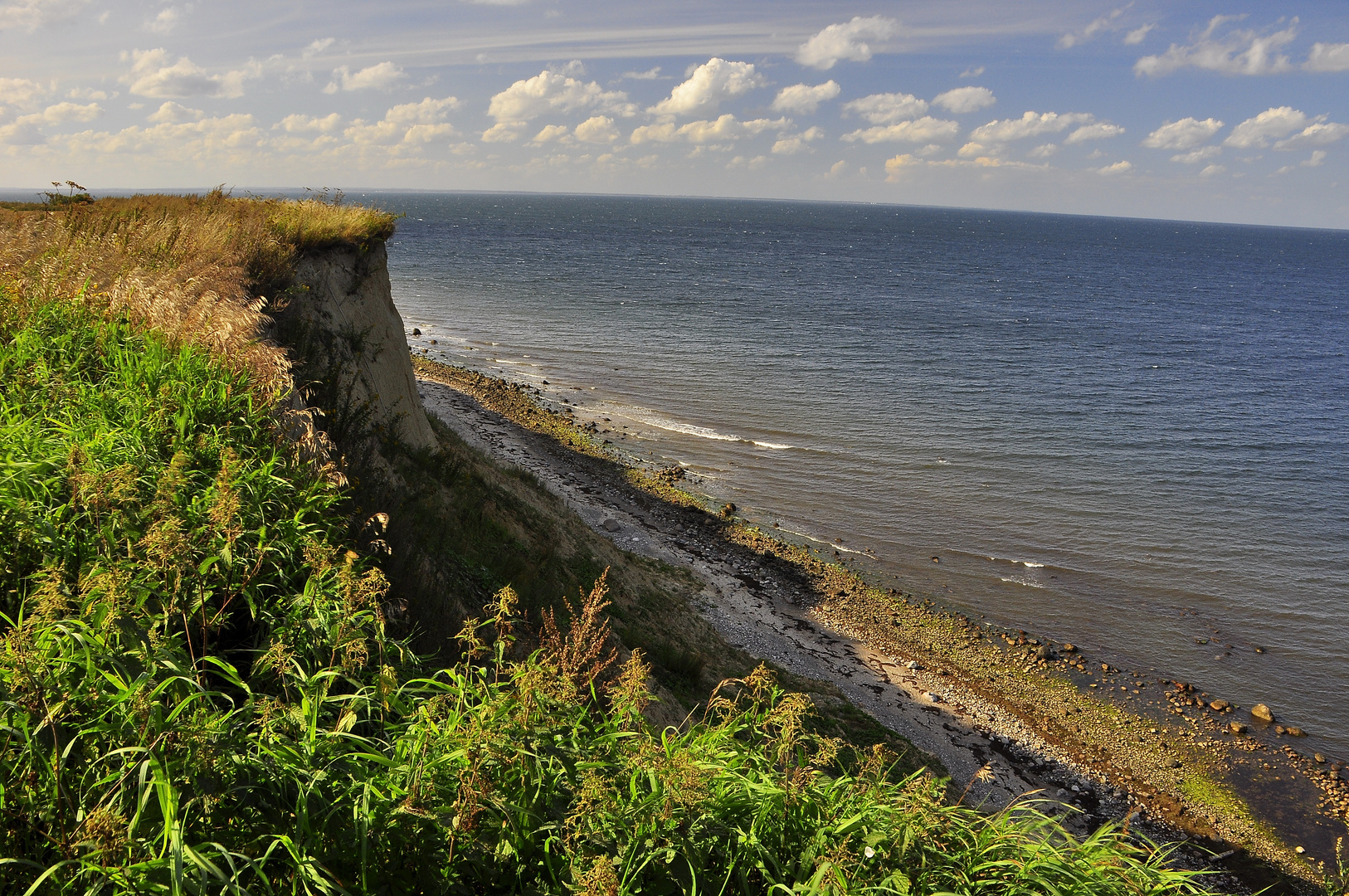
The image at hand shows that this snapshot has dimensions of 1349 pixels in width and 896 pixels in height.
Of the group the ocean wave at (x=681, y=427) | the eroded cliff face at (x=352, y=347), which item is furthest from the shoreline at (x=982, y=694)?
the eroded cliff face at (x=352, y=347)

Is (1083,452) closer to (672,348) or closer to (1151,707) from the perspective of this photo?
(1151,707)

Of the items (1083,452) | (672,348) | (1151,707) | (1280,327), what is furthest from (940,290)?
(1151,707)

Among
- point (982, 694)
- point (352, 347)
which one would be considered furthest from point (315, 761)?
point (982, 694)

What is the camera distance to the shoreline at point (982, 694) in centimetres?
1487

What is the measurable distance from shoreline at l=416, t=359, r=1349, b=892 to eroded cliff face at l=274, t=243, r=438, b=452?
9.91 metres

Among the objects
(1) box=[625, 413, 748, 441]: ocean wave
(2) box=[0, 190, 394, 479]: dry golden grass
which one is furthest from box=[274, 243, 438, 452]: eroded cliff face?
(1) box=[625, 413, 748, 441]: ocean wave

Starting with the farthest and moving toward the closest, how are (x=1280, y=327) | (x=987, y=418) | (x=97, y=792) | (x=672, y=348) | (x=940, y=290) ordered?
1. (x=940, y=290)
2. (x=1280, y=327)
3. (x=672, y=348)
4. (x=987, y=418)
5. (x=97, y=792)

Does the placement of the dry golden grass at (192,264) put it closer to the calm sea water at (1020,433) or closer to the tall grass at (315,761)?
the tall grass at (315,761)

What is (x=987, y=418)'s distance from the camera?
38.9 metres

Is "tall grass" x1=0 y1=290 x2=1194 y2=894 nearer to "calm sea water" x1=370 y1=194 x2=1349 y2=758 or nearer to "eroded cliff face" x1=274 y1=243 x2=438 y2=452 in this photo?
"eroded cliff face" x1=274 y1=243 x2=438 y2=452

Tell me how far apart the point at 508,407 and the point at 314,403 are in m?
27.3

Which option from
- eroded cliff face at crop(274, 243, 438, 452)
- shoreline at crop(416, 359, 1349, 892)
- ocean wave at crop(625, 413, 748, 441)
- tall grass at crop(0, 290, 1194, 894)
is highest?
eroded cliff face at crop(274, 243, 438, 452)

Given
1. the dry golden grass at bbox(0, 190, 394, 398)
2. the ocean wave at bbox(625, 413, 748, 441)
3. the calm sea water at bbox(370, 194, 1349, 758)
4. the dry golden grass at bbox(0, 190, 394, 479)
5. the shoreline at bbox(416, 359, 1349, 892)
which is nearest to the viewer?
the dry golden grass at bbox(0, 190, 394, 479)

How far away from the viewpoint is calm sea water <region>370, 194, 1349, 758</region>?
22.1 meters
